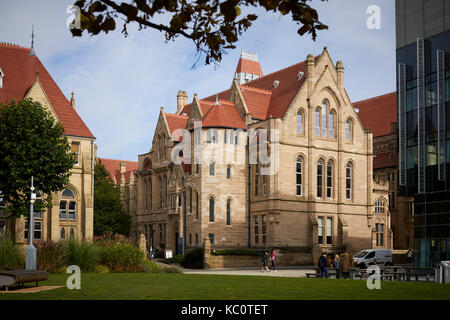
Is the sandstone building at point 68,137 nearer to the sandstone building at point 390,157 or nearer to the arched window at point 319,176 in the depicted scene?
the arched window at point 319,176

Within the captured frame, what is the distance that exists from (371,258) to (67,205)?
28419 millimetres

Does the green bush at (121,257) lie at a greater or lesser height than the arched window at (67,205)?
lesser

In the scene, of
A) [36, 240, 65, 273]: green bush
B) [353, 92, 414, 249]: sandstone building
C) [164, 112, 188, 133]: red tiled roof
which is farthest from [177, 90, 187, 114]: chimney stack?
[36, 240, 65, 273]: green bush

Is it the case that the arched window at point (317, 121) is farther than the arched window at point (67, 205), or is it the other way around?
the arched window at point (317, 121)

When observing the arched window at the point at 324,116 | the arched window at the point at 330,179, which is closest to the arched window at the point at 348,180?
the arched window at the point at 330,179

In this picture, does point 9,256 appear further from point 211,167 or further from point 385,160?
point 385,160

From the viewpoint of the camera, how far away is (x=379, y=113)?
81.3m

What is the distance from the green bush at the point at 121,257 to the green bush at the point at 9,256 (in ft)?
14.9

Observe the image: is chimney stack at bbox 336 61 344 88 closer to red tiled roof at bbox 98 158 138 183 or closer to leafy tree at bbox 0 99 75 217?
leafy tree at bbox 0 99 75 217

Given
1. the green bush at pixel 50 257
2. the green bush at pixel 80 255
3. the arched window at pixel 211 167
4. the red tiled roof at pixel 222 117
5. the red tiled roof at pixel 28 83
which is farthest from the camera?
the red tiled roof at pixel 222 117

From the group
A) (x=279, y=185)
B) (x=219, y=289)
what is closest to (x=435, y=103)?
(x=279, y=185)

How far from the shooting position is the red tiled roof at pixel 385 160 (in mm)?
73812

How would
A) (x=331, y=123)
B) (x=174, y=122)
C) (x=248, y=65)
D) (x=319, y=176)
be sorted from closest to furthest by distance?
(x=319, y=176) < (x=331, y=123) < (x=174, y=122) < (x=248, y=65)

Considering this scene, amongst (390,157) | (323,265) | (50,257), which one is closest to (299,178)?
(390,157)
